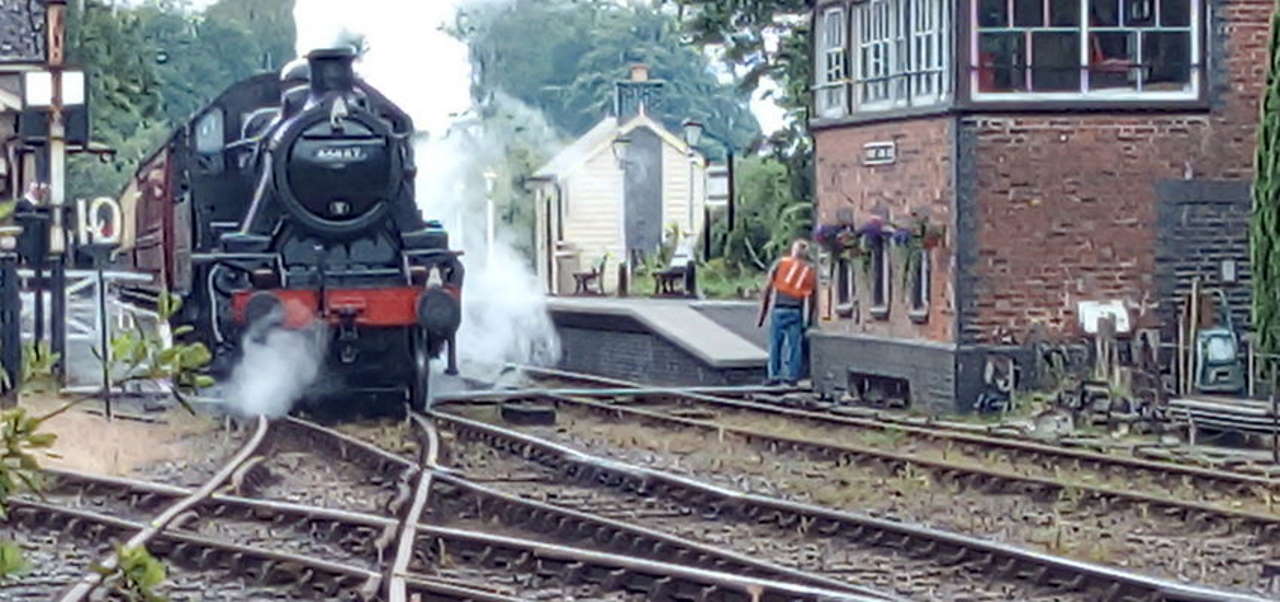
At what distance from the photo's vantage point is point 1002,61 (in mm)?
20641

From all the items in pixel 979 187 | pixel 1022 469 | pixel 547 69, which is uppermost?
pixel 547 69

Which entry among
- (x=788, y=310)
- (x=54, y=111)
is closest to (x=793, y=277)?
(x=788, y=310)

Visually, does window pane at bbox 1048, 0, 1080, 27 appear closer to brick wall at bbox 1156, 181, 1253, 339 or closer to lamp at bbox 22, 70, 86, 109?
brick wall at bbox 1156, 181, 1253, 339

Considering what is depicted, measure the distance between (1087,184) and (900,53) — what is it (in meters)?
2.43

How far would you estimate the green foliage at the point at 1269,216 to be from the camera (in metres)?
17.5

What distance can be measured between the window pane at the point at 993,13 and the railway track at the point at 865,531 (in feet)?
19.7

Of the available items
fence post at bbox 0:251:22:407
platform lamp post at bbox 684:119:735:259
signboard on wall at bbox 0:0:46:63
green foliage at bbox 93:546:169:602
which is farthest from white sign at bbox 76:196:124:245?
green foliage at bbox 93:546:169:602

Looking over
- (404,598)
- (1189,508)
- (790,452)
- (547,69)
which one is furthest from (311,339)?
(547,69)

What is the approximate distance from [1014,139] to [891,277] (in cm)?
246

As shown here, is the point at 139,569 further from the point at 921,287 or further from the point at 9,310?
the point at 921,287

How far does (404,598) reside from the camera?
9.08 m

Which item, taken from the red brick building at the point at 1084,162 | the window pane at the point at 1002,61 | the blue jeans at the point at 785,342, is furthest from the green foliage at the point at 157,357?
the blue jeans at the point at 785,342

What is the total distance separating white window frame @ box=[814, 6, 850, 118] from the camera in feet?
77.5

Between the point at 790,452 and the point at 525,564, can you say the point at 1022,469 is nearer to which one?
the point at 790,452
